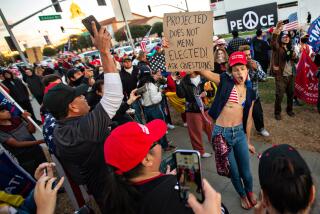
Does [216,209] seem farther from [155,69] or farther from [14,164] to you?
[155,69]

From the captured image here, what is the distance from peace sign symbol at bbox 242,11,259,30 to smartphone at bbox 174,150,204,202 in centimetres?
1505

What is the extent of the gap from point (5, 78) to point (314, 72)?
8985 mm

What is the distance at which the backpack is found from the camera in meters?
3.08

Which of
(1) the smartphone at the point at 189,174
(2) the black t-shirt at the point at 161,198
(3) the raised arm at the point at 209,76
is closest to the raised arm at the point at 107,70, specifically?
(2) the black t-shirt at the point at 161,198

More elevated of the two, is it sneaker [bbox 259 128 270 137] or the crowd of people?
the crowd of people

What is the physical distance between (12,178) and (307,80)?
6183mm

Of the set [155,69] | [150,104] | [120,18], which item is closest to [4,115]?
[150,104]

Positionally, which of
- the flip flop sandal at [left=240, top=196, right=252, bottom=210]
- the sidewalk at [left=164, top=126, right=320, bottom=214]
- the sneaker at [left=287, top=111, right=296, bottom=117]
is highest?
the flip flop sandal at [left=240, top=196, right=252, bottom=210]

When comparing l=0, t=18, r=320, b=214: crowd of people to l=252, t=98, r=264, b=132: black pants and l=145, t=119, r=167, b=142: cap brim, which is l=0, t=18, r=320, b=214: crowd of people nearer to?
l=145, t=119, r=167, b=142: cap brim

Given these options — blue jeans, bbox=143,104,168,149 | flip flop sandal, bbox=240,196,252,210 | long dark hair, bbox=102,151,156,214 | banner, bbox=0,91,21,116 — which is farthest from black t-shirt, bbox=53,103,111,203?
blue jeans, bbox=143,104,168,149

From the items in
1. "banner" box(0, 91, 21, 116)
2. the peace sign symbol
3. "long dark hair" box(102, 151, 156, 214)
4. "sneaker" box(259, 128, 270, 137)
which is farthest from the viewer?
the peace sign symbol

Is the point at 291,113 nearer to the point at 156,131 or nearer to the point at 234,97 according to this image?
the point at 234,97

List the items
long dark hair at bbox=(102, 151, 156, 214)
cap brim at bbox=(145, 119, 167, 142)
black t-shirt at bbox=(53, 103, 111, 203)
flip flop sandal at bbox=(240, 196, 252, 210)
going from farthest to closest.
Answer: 1. flip flop sandal at bbox=(240, 196, 252, 210)
2. black t-shirt at bbox=(53, 103, 111, 203)
3. cap brim at bbox=(145, 119, 167, 142)
4. long dark hair at bbox=(102, 151, 156, 214)

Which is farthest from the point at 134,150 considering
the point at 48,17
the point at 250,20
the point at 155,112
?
the point at 48,17
